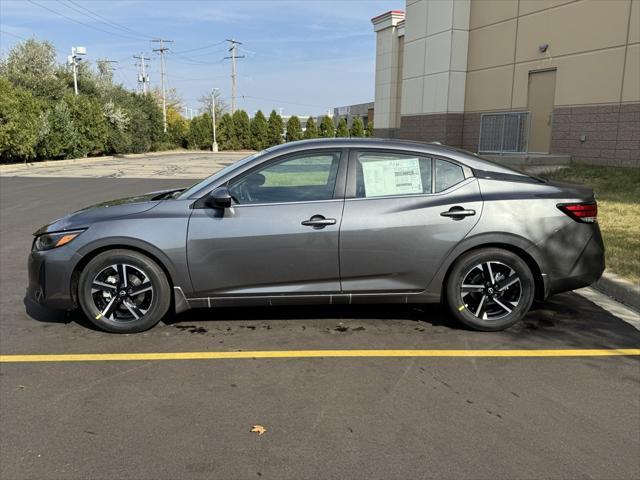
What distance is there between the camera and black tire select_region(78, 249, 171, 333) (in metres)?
4.44

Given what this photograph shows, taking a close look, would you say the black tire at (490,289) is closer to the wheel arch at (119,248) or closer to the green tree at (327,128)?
the wheel arch at (119,248)

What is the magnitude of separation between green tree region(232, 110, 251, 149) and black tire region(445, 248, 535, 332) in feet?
183

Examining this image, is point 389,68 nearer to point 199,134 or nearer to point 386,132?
point 386,132

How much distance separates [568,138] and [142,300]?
52.5 ft

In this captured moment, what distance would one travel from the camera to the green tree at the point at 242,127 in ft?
192

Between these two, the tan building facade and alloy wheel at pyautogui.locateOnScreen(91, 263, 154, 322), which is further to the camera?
the tan building facade

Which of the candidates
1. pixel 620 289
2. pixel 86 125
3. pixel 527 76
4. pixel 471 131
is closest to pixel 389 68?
pixel 471 131

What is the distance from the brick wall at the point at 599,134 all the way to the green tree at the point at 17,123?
79.9 feet

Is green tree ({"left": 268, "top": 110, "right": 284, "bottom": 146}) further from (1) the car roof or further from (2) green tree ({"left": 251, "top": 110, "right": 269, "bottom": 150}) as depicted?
(1) the car roof

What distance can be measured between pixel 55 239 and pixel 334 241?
235cm

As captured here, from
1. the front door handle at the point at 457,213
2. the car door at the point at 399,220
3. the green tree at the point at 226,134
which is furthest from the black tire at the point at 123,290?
the green tree at the point at 226,134

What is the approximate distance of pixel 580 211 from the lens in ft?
15.1

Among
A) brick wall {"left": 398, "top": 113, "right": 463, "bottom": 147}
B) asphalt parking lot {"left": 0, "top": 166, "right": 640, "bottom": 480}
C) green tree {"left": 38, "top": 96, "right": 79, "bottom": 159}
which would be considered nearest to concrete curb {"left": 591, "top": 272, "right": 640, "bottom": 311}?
asphalt parking lot {"left": 0, "top": 166, "right": 640, "bottom": 480}

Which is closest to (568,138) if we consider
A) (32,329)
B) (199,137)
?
(32,329)
